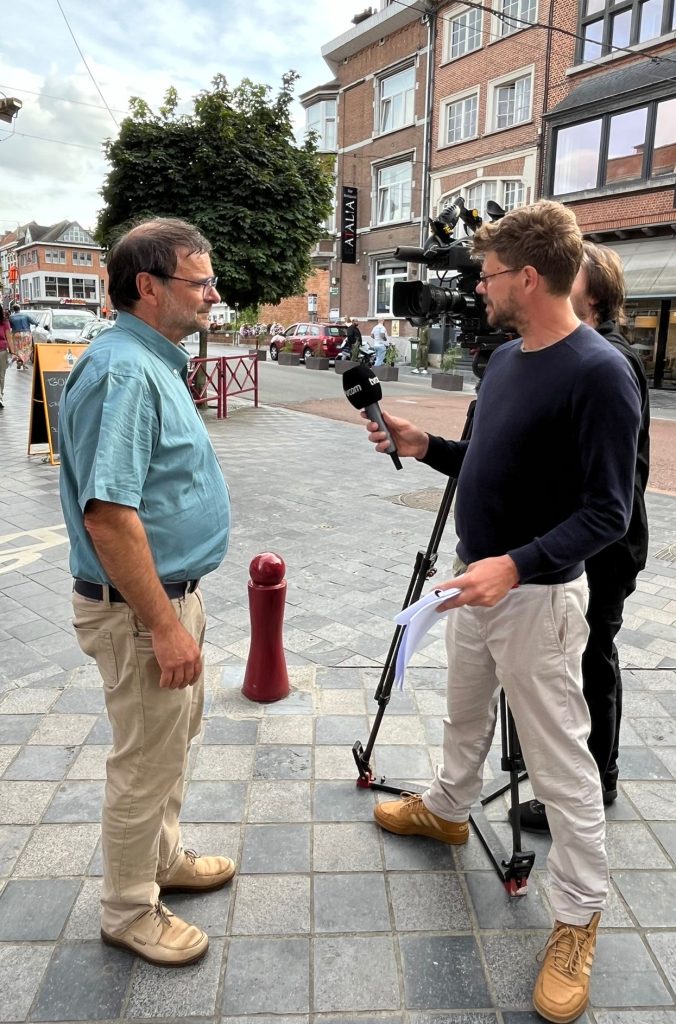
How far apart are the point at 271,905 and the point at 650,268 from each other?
64.3 ft

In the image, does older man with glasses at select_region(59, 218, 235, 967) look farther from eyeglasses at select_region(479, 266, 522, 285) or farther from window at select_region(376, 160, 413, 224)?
window at select_region(376, 160, 413, 224)

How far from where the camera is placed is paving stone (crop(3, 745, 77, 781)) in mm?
2803

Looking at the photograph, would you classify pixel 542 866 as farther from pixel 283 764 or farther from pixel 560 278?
pixel 560 278

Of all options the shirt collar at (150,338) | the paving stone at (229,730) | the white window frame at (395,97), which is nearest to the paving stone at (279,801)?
the paving stone at (229,730)

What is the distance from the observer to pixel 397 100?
27953 mm

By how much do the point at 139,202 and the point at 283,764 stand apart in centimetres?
1070

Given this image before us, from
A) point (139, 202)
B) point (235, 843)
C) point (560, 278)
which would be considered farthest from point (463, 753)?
point (139, 202)

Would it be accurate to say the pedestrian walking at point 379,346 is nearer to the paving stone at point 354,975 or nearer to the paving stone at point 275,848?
the paving stone at point 275,848

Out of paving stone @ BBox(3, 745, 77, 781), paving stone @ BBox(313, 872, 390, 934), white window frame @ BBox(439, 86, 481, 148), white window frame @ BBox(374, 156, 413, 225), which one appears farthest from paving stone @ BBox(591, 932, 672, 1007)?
white window frame @ BBox(374, 156, 413, 225)

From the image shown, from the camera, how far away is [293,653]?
3.99 meters

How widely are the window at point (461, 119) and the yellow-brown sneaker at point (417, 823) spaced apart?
26040 mm

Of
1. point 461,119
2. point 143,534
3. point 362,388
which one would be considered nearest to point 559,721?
point 362,388

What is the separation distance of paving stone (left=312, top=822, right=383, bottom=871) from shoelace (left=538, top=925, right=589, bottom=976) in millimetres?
621

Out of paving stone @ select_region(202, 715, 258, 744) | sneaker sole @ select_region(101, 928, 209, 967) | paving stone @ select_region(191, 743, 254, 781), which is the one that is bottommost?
paving stone @ select_region(202, 715, 258, 744)
